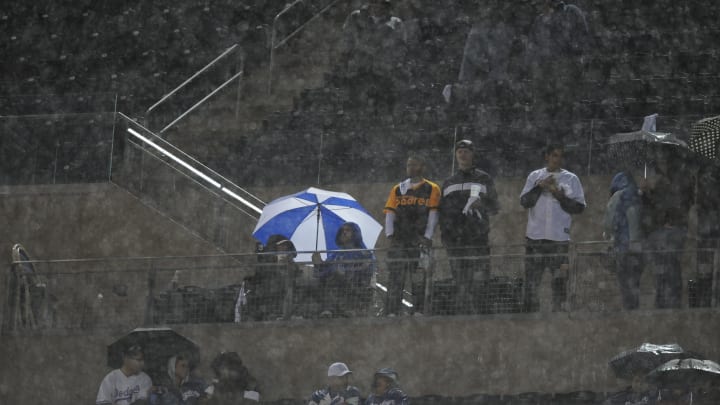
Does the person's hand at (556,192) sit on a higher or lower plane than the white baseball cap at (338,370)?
higher

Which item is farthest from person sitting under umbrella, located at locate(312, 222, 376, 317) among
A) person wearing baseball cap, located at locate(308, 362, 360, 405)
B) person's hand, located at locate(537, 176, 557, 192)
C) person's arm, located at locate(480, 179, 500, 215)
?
person's hand, located at locate(537, 176, 557, 192)

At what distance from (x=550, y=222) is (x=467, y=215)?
755 mm

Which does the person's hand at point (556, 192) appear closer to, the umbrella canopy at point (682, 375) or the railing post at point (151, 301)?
the umbrella canopy at point (682, 375)

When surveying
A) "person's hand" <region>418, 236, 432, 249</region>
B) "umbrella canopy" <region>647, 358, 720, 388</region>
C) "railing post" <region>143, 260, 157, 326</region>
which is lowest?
"umbrella canopy" <region>647, 358, 720, 388</region>

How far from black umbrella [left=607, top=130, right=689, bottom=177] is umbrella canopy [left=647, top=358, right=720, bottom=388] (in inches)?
118

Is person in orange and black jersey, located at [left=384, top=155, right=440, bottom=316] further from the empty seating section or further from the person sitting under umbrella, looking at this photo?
the empty seating section

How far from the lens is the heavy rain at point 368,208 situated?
1528cm

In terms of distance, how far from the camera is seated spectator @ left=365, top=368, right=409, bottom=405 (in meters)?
14.1

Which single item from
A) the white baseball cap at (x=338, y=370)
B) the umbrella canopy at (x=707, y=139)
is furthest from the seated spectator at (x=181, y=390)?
the umbrella canopy at (x=707, y=139)

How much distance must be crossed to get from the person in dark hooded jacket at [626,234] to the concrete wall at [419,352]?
26 cm

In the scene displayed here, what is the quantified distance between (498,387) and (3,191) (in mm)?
7222

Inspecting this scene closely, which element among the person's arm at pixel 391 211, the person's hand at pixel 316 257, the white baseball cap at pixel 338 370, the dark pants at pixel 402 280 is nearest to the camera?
the white baseball cap at pixel 338 370

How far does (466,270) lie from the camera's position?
616 inches

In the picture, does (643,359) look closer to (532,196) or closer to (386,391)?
(386,391)
